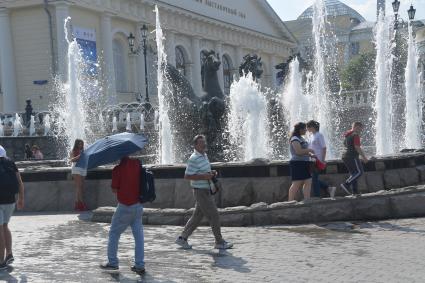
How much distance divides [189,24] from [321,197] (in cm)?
4175

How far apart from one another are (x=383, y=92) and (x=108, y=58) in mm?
21708

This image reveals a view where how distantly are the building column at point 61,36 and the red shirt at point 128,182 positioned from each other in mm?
29335

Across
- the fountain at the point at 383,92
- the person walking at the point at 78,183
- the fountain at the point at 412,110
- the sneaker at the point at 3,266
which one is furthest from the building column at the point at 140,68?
the sneaker at the point at 3,266

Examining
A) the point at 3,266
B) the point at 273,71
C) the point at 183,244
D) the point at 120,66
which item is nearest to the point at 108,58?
the point at 120,66

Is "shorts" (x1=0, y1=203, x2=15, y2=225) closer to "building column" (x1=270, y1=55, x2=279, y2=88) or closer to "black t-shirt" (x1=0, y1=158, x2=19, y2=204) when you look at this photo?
"black t-shirt" (x1=0, y1=158, x2=19, y2=204)

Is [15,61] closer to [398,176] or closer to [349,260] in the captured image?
[398,176]

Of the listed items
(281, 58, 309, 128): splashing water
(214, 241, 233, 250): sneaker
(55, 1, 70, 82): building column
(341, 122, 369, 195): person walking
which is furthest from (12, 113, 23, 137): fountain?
(214, 241, 233, 250): sneaker

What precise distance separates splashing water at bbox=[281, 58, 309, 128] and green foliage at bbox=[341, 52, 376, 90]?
48.9 meters

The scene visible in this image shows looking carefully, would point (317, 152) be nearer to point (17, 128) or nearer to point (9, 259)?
point (9, 259)

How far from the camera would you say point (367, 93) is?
43750 mm

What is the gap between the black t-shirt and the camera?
7281 mm

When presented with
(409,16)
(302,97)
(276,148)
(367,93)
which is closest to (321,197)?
(276,148)

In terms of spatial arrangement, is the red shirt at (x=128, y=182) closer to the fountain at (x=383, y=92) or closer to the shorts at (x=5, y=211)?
the shorts at (x=5, y=211)

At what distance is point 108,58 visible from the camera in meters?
39.3
